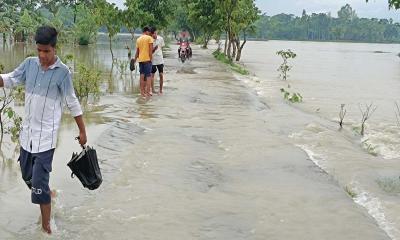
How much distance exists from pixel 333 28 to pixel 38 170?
166537 millimetres

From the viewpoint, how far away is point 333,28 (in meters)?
162

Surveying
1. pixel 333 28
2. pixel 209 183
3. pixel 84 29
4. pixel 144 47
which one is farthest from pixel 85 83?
pixel 333 28

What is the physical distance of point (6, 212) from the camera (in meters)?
4.86

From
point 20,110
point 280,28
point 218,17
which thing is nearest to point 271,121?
point 20,110

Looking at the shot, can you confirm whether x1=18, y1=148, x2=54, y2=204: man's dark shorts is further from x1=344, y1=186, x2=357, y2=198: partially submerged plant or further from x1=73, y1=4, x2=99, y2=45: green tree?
x1=73, y1=4, x2=99, y2=45: green tree

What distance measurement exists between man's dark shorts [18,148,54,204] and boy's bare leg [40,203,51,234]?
0.21ft

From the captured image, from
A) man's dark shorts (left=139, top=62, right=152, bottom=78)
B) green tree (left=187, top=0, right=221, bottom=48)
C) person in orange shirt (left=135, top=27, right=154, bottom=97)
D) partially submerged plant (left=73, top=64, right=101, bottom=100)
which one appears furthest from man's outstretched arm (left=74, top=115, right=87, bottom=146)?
green tree (left=187, top=0, right=221, bottom=48)

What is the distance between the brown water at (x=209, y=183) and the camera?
189 inches

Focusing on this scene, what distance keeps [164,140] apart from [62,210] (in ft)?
10.8

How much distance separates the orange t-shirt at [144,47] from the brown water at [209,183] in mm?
1671

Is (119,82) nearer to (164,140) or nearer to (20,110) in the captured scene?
(20,110)

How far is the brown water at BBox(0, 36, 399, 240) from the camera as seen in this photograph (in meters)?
4.80

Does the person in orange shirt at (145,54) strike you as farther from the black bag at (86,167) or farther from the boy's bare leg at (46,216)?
the boy's bare leg at (46,216)

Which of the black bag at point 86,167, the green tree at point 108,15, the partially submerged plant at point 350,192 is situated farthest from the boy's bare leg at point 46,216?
the green tree at point 108,15
